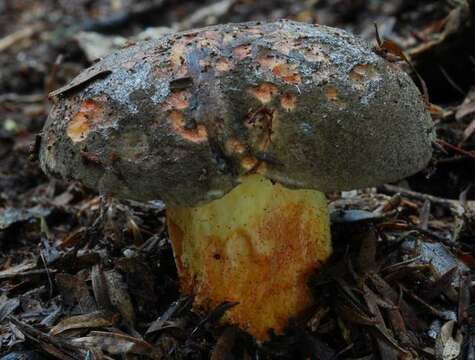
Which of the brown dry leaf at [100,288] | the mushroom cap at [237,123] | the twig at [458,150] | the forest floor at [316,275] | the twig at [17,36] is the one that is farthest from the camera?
the twig at [17,36]

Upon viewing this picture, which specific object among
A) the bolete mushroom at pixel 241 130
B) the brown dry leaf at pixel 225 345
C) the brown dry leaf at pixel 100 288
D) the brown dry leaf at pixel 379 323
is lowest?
the brown dry leaf at pixel 379 323

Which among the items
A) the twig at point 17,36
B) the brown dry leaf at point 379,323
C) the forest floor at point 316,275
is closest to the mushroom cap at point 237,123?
the forest floor at point 316,275

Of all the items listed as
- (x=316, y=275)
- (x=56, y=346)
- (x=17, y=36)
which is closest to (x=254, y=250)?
(x=316, y=275)

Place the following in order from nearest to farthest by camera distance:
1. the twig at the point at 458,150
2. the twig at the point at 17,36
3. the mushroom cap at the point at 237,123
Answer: the mushroom cap at the point at 237,123 < the twig at the point at 458,150 < the twig at the point at 17,36

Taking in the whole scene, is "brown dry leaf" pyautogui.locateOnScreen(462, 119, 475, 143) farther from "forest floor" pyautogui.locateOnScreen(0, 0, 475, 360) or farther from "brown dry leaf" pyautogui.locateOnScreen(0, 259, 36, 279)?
"brown dry leaf" pyautogui.locateOnScreen(0, 259, 36, 279)

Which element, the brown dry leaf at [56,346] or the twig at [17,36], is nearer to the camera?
the brown dry leaf at [56,346]

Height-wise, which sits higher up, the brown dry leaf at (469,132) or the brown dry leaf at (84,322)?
the brown dry leaf at (84,322)

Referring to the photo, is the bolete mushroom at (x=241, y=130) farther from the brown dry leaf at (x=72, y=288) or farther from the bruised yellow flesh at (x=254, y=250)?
the brown dry leaf at (x=72, y=288)
